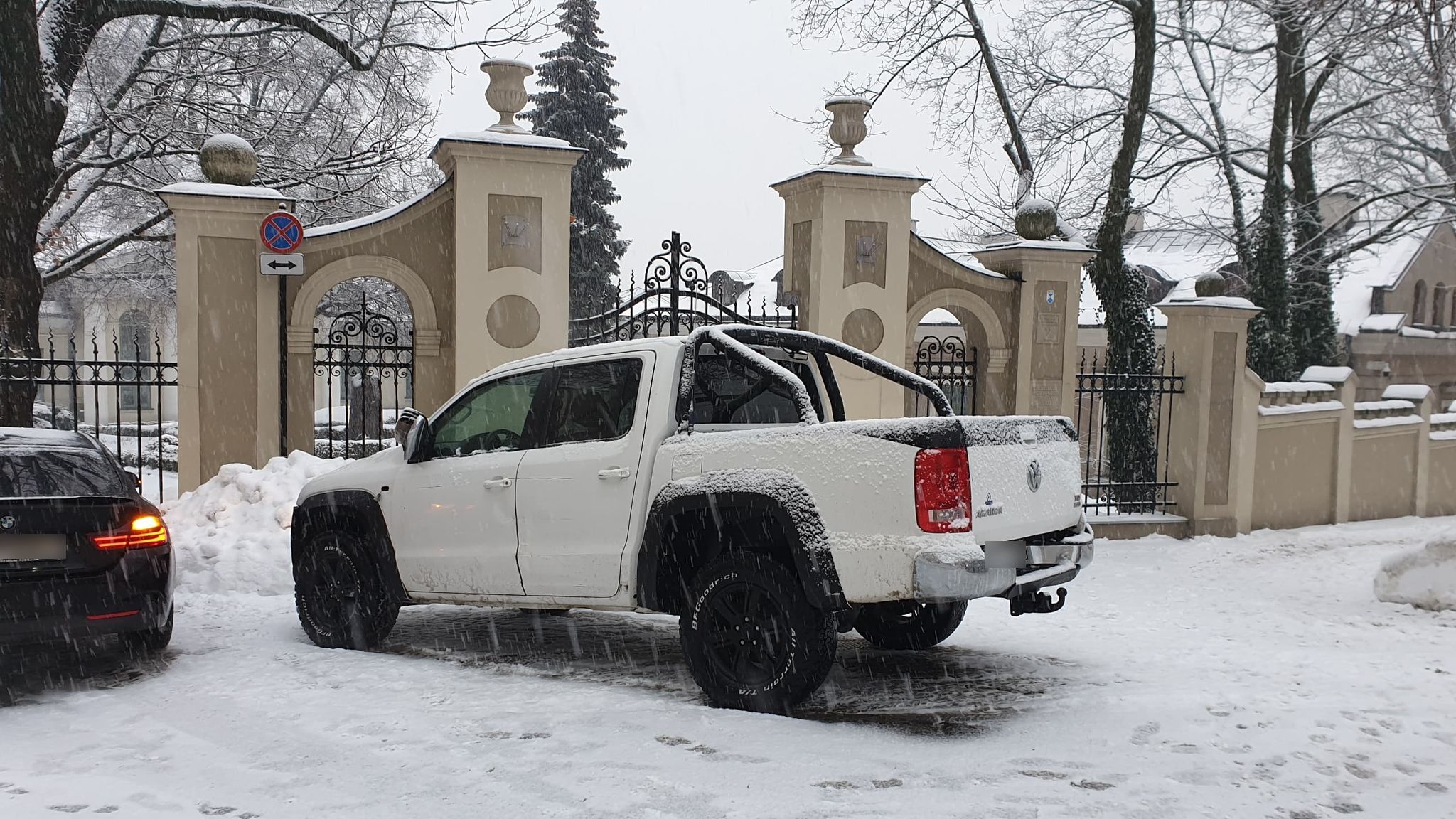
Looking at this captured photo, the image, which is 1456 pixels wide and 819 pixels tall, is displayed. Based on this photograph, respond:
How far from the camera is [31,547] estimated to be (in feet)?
17.9

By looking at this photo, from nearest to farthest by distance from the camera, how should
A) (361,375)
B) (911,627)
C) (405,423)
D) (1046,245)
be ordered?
(911,627)
(405,423)
(361,375)
(1046,245)

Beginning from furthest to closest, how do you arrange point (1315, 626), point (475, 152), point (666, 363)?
point (475, 152), point (1315, 626), point (666, 363)

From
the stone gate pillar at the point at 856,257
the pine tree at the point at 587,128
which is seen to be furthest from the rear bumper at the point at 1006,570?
the pine tree at the point at 587,128

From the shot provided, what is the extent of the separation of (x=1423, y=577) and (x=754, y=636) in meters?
6.35

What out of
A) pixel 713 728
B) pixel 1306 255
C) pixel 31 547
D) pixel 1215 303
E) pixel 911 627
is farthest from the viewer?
pixel 1306 255

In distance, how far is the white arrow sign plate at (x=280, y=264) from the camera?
9.92m

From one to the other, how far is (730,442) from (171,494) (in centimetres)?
1417

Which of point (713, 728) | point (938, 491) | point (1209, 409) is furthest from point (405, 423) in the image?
point (1209, 409)

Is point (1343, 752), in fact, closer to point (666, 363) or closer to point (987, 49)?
point (666, 363)

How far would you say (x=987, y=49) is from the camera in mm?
17953

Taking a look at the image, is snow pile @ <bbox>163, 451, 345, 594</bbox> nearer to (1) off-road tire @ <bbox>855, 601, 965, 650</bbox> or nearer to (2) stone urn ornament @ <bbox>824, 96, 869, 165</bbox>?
(1) off-road tire @ <bbox>855, 601, 965, 650</bbox>

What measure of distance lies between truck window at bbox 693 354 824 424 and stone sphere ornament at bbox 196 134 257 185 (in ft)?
20.8

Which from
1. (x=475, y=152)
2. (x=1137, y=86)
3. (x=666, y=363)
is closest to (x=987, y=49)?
(x=1137, y=86)

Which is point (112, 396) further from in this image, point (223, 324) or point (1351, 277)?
point (1351, 277)
